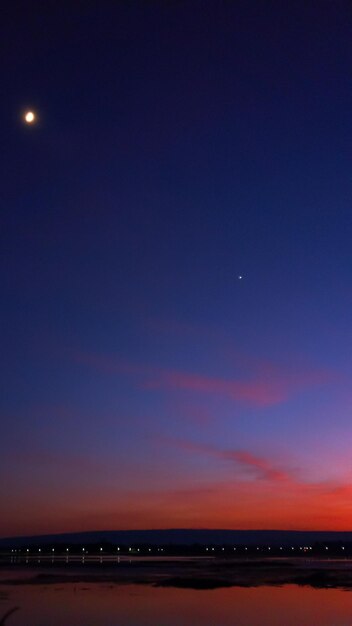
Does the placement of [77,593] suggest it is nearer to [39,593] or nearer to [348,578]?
[39,593]

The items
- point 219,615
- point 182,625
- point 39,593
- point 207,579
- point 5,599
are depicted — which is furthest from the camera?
point 207,579

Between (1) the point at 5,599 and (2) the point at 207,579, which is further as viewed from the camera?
(2) the point at 207,579

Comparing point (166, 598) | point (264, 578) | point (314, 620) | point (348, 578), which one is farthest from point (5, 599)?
point (348, 578)

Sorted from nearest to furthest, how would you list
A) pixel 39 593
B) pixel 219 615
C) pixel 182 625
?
1. pixel 182 625
2. pixel 219 615
3. pixel 39 593

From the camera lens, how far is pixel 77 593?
45.2 m

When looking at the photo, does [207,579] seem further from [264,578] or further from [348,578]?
[348,578]

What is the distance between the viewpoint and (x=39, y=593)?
44.9m

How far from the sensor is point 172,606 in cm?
3853

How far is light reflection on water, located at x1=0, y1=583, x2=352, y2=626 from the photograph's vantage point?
33469 millimetres

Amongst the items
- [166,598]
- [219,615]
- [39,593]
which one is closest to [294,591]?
[166,598]

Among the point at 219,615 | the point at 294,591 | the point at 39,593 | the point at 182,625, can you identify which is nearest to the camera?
the point at 182,625

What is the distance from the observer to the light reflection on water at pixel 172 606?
3347 cm

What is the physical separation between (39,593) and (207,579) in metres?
17.8

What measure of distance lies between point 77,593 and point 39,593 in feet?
8.23
